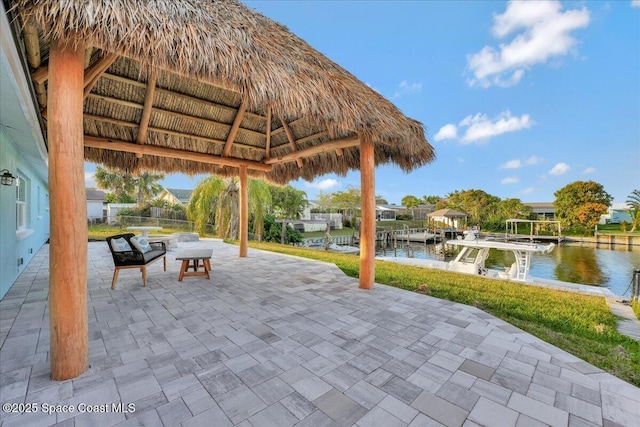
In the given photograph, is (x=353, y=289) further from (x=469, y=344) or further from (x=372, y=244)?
(x=469, y=344)

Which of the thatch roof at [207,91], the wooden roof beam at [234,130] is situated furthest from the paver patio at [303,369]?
the wooden roof beam at [234,130]

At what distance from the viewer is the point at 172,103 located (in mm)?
5246

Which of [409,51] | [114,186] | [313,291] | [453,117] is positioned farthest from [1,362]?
[453,117]

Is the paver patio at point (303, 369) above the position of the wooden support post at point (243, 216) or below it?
below

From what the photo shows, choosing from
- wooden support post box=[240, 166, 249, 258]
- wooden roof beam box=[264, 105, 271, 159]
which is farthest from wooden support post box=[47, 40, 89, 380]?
wooden support post box=[240, 166, 249, 258]

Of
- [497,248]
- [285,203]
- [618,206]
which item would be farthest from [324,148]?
[618,206]

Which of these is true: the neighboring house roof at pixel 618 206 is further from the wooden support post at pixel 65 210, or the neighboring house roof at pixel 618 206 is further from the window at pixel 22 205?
the window at pixel 22 205

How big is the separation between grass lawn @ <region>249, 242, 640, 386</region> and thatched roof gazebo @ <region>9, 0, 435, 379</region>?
161 cm

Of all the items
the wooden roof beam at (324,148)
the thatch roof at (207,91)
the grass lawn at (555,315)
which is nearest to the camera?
the thatch roof at (207,91)

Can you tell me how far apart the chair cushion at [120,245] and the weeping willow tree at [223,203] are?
26.6 ft

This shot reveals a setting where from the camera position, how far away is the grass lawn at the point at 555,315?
2.64 m

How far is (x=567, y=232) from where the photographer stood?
28.7 m

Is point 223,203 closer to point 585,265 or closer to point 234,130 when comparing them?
point 234,130

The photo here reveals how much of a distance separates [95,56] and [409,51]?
14810 mm
